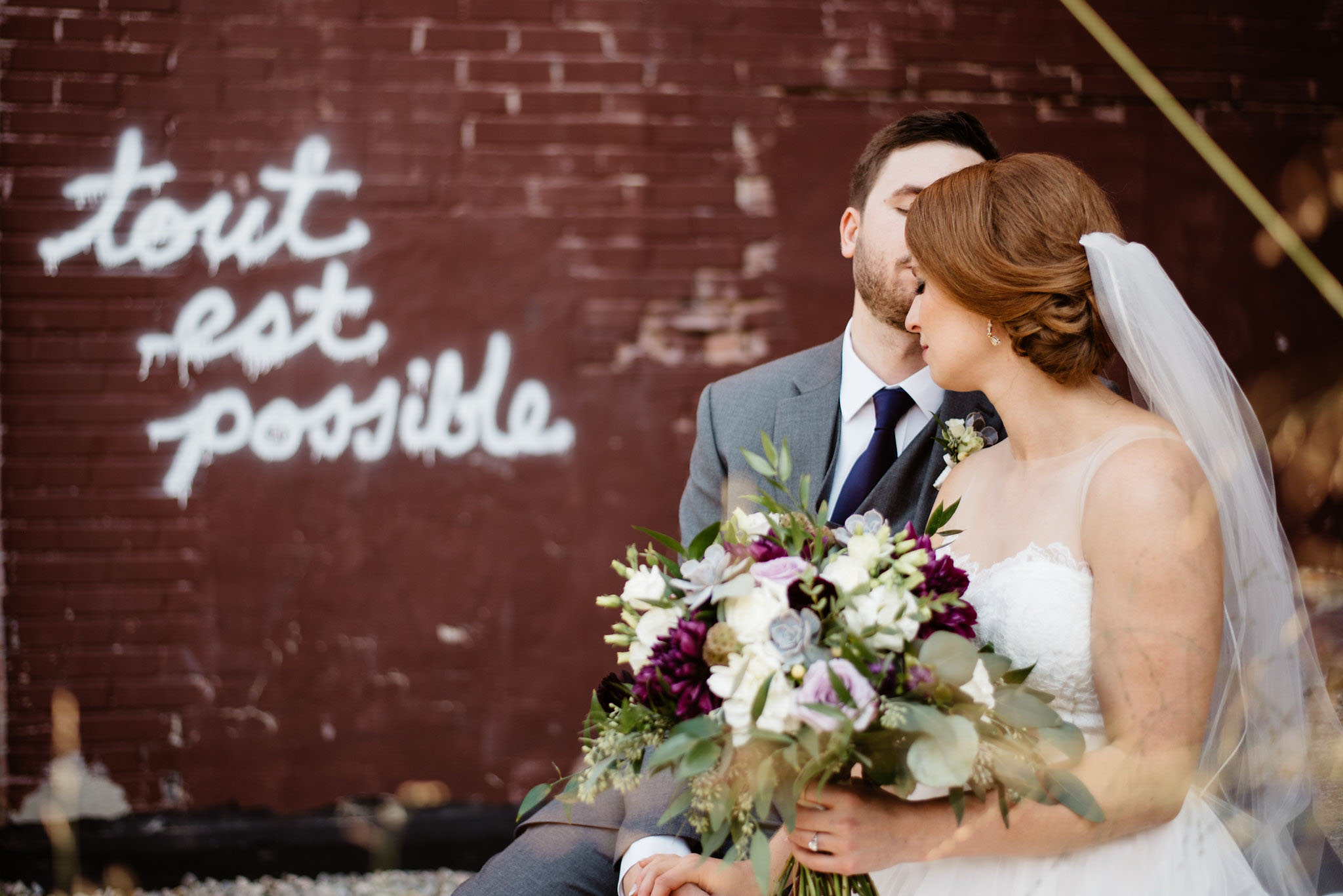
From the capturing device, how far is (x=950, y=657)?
137 cm

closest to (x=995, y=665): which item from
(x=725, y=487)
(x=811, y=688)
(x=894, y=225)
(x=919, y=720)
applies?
(x=919, y=720)

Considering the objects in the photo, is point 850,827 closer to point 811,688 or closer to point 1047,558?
point 811,688

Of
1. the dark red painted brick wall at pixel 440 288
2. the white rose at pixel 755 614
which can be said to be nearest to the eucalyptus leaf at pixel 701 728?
the white rose at pixel 755 614

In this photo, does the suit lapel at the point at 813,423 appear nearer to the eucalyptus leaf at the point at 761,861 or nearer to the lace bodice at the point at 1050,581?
the lace bodice at the point at 1050,581

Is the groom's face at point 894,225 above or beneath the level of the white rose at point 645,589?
above

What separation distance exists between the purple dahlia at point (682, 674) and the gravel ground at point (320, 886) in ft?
7.84

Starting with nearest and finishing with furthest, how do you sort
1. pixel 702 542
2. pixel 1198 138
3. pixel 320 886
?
pixel 702 542 < pixel 320 886 < pixel 1198 138

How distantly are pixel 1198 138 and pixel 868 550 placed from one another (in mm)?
2971

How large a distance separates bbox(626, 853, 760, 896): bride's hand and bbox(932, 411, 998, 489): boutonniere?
91 centimetres

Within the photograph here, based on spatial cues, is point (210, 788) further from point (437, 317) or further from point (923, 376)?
point (923, 376)

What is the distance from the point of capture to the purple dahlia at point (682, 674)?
1.42 metres

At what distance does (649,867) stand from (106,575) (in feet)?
7.89

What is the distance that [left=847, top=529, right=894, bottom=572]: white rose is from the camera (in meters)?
1.45

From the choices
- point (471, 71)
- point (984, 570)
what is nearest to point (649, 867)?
point (984, 570)
